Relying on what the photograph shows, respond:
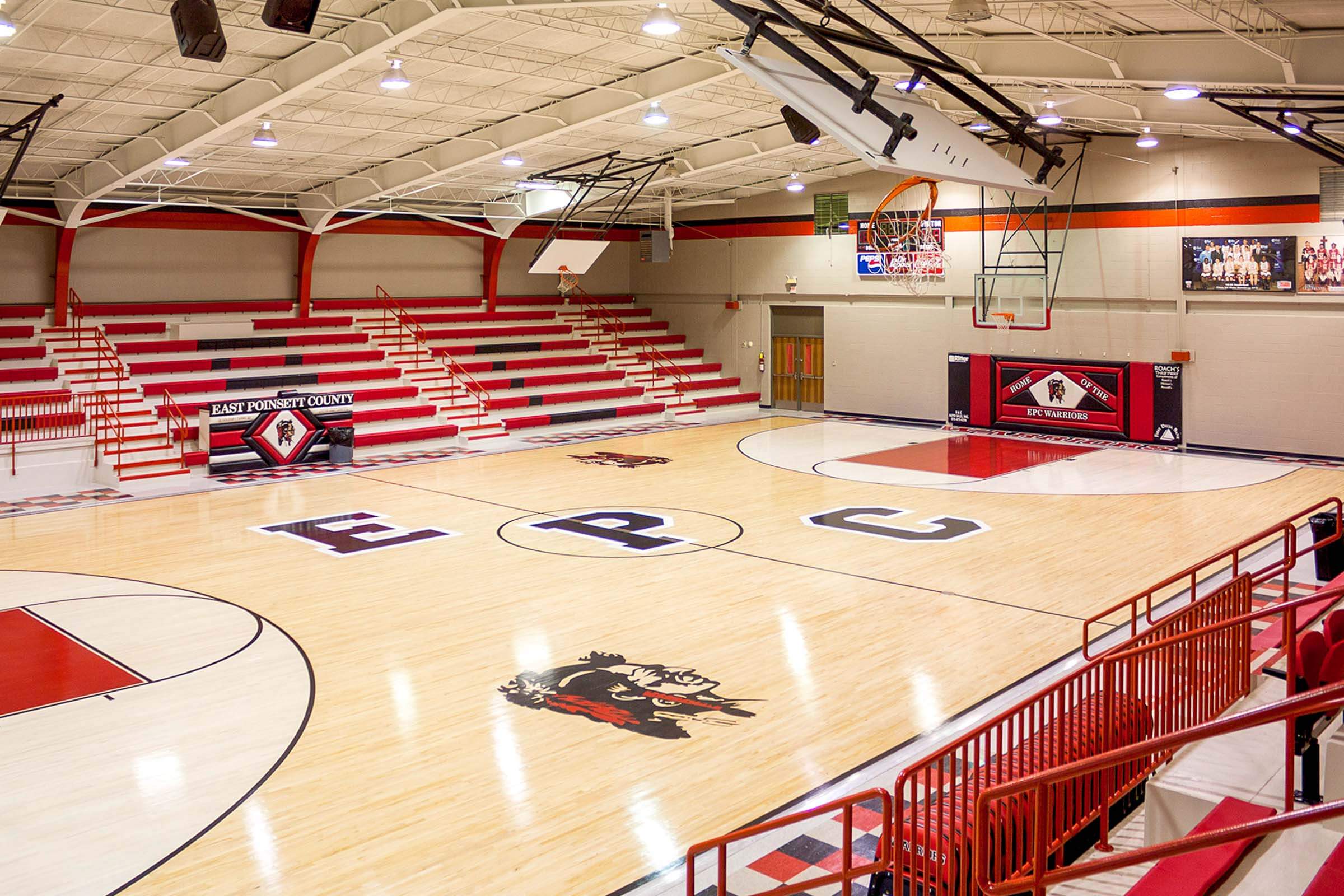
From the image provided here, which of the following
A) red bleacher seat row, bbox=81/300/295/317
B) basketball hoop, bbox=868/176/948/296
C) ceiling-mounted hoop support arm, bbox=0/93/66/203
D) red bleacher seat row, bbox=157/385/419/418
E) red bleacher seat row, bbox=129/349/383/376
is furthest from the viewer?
basketball hoop, bbox=868/176/948/296

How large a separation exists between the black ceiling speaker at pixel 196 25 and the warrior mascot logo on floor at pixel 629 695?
6.19 meters

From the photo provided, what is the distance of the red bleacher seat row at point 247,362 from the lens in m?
22.6

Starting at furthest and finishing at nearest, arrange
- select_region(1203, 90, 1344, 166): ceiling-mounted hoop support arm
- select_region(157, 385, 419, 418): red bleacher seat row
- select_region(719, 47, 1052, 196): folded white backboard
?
1. select_region(157, 385, 419, 418): red bleacher seat row
2. select_region(1203, 90, 1344, 166): ceiling-mounted hoop support arm
3. select_region(719, 47, 1052, 196): folded white backboard

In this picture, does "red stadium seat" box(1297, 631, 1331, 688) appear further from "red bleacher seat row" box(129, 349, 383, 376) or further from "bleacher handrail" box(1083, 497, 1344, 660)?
"red bleacher seat row" box(129, 349, 383, 376)

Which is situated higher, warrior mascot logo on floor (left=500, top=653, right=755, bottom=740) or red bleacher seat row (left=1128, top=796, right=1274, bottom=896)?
red bleacher seat row (left=1128, top=796, right=1274, bottom=896)

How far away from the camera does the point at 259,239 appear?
85.8 ft

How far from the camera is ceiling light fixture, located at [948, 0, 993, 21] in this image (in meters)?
11.7

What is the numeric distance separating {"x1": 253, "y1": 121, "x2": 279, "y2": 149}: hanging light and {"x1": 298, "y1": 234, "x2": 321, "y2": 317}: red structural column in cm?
773

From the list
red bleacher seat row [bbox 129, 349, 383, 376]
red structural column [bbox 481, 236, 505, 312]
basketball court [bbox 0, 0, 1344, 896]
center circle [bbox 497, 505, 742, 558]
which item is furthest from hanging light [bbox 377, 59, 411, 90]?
red structural column [bbox 481, 236, 505, 312]

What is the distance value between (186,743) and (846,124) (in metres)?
7.32

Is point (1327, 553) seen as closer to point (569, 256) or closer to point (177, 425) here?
point (177, 425)

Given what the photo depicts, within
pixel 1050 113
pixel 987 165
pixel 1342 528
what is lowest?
pixel 1342 528

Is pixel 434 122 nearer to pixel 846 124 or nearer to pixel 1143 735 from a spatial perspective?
pixel 846 124

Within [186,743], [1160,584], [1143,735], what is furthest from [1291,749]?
[186,743]
